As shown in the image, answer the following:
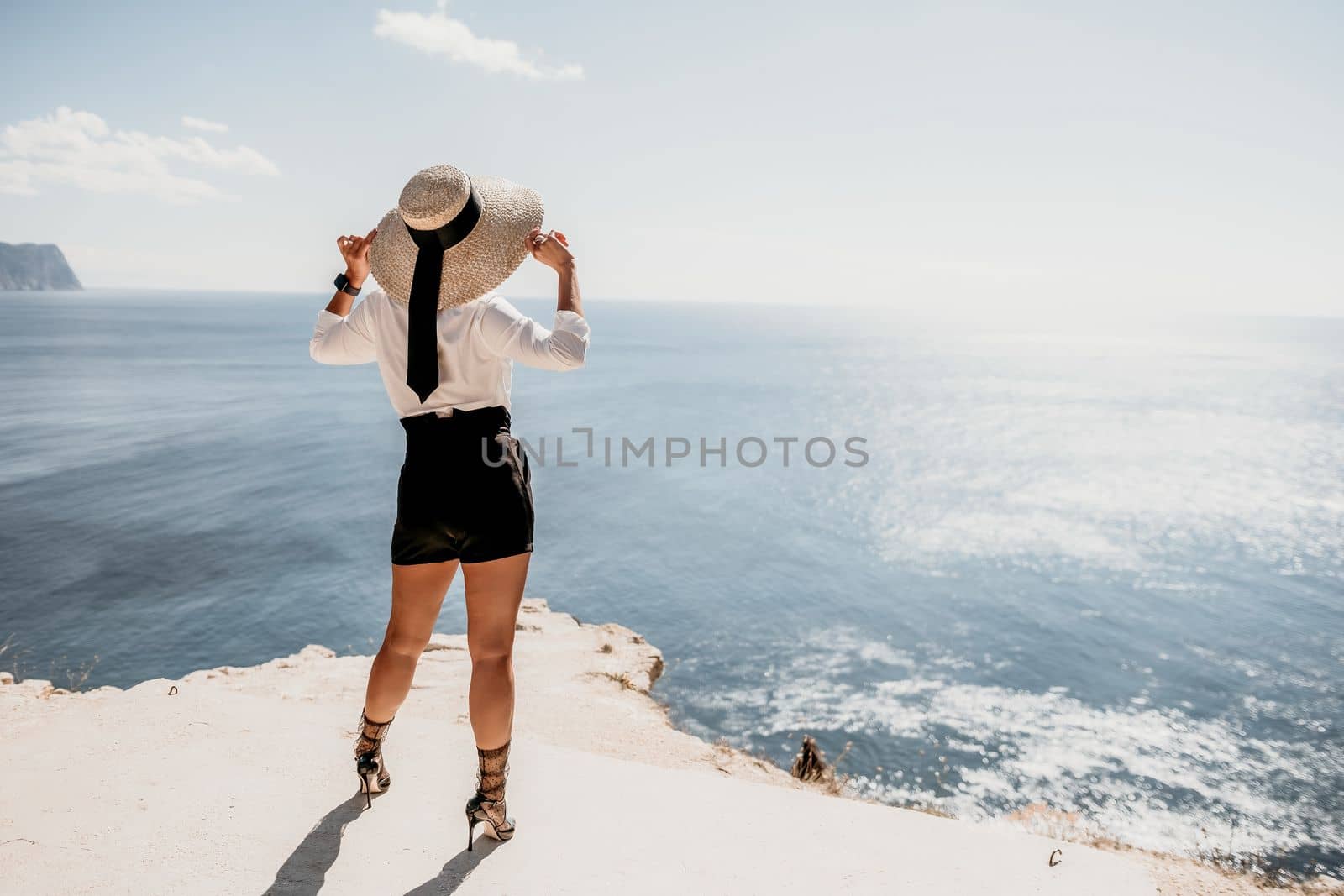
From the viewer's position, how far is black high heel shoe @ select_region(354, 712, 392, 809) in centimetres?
341

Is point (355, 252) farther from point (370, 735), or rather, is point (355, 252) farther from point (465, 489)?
point (370, 735)

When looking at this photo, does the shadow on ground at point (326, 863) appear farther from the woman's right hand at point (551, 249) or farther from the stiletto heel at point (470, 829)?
the woman's right hand at point (551, 249)

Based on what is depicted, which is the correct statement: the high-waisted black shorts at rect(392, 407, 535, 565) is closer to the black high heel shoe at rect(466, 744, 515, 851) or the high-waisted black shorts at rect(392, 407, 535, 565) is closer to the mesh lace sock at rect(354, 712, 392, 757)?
the black high heel shoe at rect(466, 744, 515, 851)

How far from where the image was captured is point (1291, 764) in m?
16.0

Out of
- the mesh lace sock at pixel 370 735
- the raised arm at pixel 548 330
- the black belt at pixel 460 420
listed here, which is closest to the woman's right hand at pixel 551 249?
the raised arm at pixel 548 330

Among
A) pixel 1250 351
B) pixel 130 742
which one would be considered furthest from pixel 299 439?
pixel 1250 351

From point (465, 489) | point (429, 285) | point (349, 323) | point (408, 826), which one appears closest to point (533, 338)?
point (429, 285)

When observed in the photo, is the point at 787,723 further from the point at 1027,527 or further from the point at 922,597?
the point at 1027,527

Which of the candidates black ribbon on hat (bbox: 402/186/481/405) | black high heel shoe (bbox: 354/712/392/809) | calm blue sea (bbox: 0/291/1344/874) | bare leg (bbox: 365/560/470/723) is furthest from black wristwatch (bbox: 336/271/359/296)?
calm blue sea (bbox: 0/291/1344/874)

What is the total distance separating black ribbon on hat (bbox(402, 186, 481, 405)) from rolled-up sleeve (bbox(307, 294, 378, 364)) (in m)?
0.28

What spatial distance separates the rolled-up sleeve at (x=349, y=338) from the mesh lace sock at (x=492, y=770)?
5.71 ft

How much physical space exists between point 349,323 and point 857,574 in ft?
85.9

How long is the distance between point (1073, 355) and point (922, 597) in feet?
427

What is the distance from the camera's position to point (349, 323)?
2967 mm
